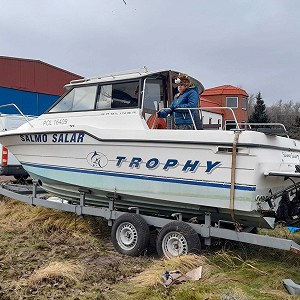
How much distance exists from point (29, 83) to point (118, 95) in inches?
743

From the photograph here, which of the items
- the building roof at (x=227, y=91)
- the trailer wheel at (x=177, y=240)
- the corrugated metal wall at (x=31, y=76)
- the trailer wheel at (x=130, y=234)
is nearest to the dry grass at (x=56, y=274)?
the trailer wheel at (x=130, y=234)

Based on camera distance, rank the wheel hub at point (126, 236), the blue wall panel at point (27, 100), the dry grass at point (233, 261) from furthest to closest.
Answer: the blue wall panel at point (27, 100), the wheel hub at point (126, 236), the dry grass at point (233, 261)

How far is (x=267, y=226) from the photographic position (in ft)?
16.7

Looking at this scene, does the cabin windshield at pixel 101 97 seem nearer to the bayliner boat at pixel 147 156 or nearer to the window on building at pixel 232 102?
the bayliner boat at pixel 147 156

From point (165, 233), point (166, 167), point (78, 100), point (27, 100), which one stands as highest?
point (27, 100)

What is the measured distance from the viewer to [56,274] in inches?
172

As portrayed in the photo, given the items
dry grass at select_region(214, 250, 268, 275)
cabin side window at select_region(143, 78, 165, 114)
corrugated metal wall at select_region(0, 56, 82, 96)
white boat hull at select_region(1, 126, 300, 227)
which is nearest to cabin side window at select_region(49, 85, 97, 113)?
white boat hull at select_region(1, 126, 300, 227)

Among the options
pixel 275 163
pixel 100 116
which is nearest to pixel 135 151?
pixel 100 116

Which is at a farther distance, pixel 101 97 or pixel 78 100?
pixel 78 100

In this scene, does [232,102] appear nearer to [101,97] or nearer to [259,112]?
[259,112]

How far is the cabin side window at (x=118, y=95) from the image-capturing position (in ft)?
19.9

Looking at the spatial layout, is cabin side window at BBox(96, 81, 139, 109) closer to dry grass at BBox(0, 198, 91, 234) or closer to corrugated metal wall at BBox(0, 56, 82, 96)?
dry grass at BBox(0, 198, 91, 234)

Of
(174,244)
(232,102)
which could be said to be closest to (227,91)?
(232,102)

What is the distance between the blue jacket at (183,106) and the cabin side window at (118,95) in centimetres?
54
